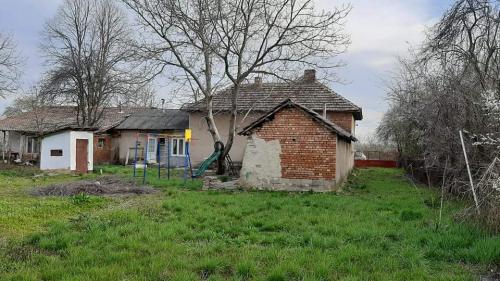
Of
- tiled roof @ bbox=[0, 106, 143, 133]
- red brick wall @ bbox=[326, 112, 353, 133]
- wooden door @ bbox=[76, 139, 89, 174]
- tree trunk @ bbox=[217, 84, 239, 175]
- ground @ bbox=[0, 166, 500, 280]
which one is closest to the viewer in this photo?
ground @ bbox=[0, 166, 500, 280]

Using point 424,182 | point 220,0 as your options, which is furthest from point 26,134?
point 424,182

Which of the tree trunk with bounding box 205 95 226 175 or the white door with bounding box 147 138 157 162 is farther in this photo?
the white door with bounding box 147 138 157 162

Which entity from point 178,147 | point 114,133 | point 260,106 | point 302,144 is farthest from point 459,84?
point 114,133

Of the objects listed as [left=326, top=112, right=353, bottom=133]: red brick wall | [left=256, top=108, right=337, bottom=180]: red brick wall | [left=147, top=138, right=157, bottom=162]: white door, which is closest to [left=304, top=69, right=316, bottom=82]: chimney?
[left=326, top=112, right=353, bottom=133]: red brick wall

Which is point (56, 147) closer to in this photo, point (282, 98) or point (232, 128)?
point (232, 128)

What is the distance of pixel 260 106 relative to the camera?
30344 millimetres

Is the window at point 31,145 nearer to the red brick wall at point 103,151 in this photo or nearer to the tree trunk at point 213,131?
the red brick wall at point 103,151

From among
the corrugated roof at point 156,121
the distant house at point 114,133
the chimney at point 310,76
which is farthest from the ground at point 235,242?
the corrugated roof at point 156,121

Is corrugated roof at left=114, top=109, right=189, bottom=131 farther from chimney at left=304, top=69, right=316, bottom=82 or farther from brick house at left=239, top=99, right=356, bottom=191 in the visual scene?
brick house at left=239, top=99, right=356, bottom=191

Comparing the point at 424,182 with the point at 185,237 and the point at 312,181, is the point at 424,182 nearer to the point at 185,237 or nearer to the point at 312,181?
the point at 312,181

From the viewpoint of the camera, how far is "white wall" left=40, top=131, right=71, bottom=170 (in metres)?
26.3

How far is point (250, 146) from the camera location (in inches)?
731

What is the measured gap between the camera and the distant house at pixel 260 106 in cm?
2872

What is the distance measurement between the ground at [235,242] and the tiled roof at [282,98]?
51.9 ft
